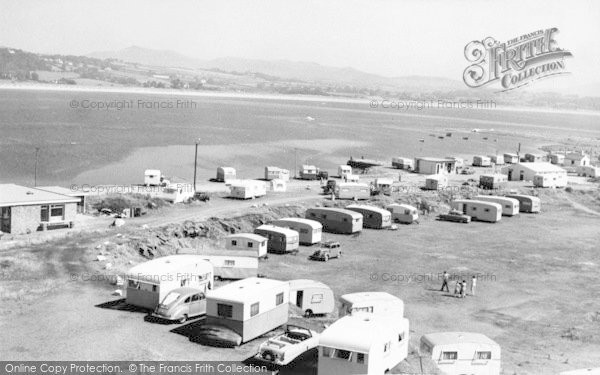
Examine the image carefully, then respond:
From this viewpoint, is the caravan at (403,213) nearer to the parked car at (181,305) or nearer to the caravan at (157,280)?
the caravan at (157,280)

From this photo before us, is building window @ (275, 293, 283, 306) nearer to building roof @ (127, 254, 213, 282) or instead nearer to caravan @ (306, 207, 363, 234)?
building roof @ (127, 254, 213, 282)

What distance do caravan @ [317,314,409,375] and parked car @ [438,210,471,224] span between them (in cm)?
3533

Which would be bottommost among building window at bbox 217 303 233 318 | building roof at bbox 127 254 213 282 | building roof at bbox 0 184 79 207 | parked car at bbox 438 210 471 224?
parked car at bbox 438 210 471 224

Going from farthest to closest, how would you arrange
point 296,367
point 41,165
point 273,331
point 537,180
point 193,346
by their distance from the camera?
point 41,165, point 537,180, point 273,331, point 193,346, point 296,367

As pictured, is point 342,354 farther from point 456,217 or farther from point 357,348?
point 456,217

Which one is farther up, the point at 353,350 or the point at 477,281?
the point at 353,350

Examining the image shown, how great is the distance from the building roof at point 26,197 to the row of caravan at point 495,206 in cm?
3188

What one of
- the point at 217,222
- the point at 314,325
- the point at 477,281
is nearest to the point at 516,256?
the point at 477,281

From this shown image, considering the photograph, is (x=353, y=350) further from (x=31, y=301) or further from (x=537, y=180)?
(x=537, y=180)

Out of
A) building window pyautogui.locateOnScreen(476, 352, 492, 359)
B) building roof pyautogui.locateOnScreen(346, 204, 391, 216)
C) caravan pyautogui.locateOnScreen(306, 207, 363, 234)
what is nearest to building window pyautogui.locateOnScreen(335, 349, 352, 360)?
building window pyautogui.locateOnScreen(476, 352, 492, 359)

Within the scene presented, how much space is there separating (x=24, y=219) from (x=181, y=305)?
16.2 meters

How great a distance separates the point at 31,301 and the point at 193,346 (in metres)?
7.56

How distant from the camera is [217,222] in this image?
4403cm

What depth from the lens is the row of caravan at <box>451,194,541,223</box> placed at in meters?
55.4
